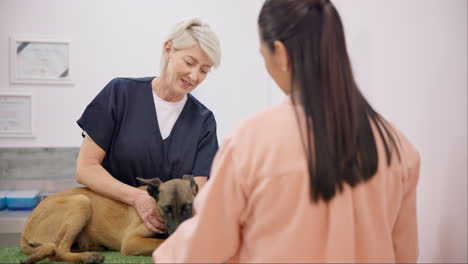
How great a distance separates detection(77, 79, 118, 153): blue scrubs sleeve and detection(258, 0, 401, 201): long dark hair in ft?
4.55

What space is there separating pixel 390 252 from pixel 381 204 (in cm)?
15

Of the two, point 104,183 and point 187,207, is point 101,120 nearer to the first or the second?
point 104,183

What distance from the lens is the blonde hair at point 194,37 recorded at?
2.06 m

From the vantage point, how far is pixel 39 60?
12.1 ft

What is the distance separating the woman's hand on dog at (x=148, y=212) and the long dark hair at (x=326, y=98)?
1.34 metres

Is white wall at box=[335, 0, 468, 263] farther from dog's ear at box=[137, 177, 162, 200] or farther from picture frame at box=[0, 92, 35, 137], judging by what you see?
picture frame at box=[0, 92, 35, 137]

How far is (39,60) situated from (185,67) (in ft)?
7.32

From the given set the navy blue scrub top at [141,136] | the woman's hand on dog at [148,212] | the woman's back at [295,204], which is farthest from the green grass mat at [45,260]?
the woman's back at [295,204]

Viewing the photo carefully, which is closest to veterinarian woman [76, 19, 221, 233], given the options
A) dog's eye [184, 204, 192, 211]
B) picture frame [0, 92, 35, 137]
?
dog's eye [184, 204, 192, 211]

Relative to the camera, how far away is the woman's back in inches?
35.2

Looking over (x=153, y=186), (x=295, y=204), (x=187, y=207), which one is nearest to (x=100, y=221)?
(x=153, y=186)

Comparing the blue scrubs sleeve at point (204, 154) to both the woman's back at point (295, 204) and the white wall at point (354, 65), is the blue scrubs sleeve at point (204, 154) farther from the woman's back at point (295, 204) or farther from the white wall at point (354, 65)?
the woman's back at point (295, 204)

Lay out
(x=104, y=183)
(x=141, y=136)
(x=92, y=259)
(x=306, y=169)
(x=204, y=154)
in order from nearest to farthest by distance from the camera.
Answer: (x=306, y=169)
(x=92, y=259)
(x=104, y=183)
(x=141, y=136)
(x=204, y=154)

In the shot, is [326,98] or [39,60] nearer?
[326,98]
